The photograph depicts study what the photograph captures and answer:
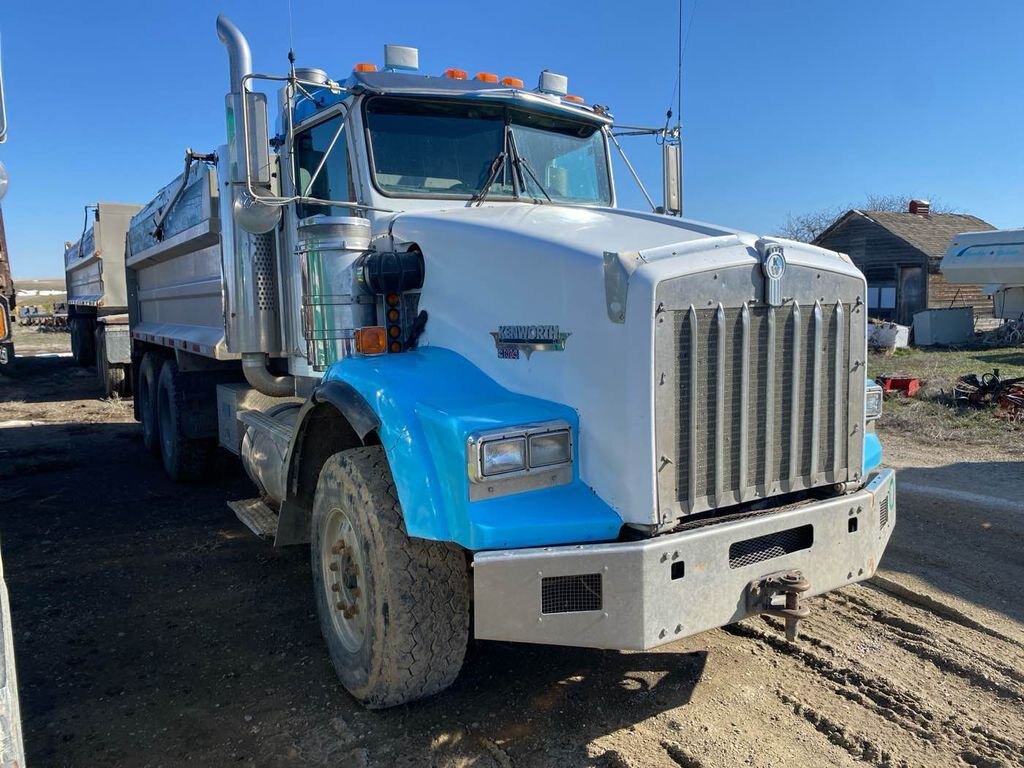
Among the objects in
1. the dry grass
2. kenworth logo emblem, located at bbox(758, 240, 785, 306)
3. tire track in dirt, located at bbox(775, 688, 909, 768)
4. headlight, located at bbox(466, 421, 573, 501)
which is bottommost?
tire track in dirt, located at bbox(775, 688, 909, 768)

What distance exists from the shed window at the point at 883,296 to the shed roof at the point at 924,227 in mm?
1626

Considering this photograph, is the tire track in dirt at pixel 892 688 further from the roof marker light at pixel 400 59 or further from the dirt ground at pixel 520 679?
the roof marker light at pixel 400 59

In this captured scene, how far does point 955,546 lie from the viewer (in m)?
5.25

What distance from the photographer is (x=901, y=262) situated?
27000mm

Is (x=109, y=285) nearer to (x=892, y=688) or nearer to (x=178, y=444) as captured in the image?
(x=178, y=444)

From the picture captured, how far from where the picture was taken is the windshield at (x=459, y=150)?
4.38 m

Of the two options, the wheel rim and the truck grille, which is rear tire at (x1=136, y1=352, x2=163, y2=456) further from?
the truck grille

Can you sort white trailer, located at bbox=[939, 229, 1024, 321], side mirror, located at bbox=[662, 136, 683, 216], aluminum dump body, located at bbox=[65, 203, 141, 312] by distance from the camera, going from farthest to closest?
white trailer, located at bbox=[939, 229, 1024, 321]
aluminum dump body, located at bbox=[65, 203, 141, 312]
side mirror, located at bbox=[662, 136, 683, 216]

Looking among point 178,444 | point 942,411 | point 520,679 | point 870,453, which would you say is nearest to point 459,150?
point 870,453

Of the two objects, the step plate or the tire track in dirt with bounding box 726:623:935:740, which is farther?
the step plate

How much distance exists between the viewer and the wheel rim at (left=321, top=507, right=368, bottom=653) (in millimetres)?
3345

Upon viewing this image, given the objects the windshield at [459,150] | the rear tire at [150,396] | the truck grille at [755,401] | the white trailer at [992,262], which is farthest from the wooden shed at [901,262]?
the truck grille at [755,401]

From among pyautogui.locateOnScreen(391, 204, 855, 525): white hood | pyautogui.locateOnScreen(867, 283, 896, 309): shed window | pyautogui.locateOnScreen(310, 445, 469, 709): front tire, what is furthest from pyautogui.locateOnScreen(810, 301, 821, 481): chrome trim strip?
pyautogui.locateOnScreen(867, 283, 896, 309): shed window

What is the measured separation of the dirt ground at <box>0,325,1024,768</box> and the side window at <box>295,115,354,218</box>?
2.36m
